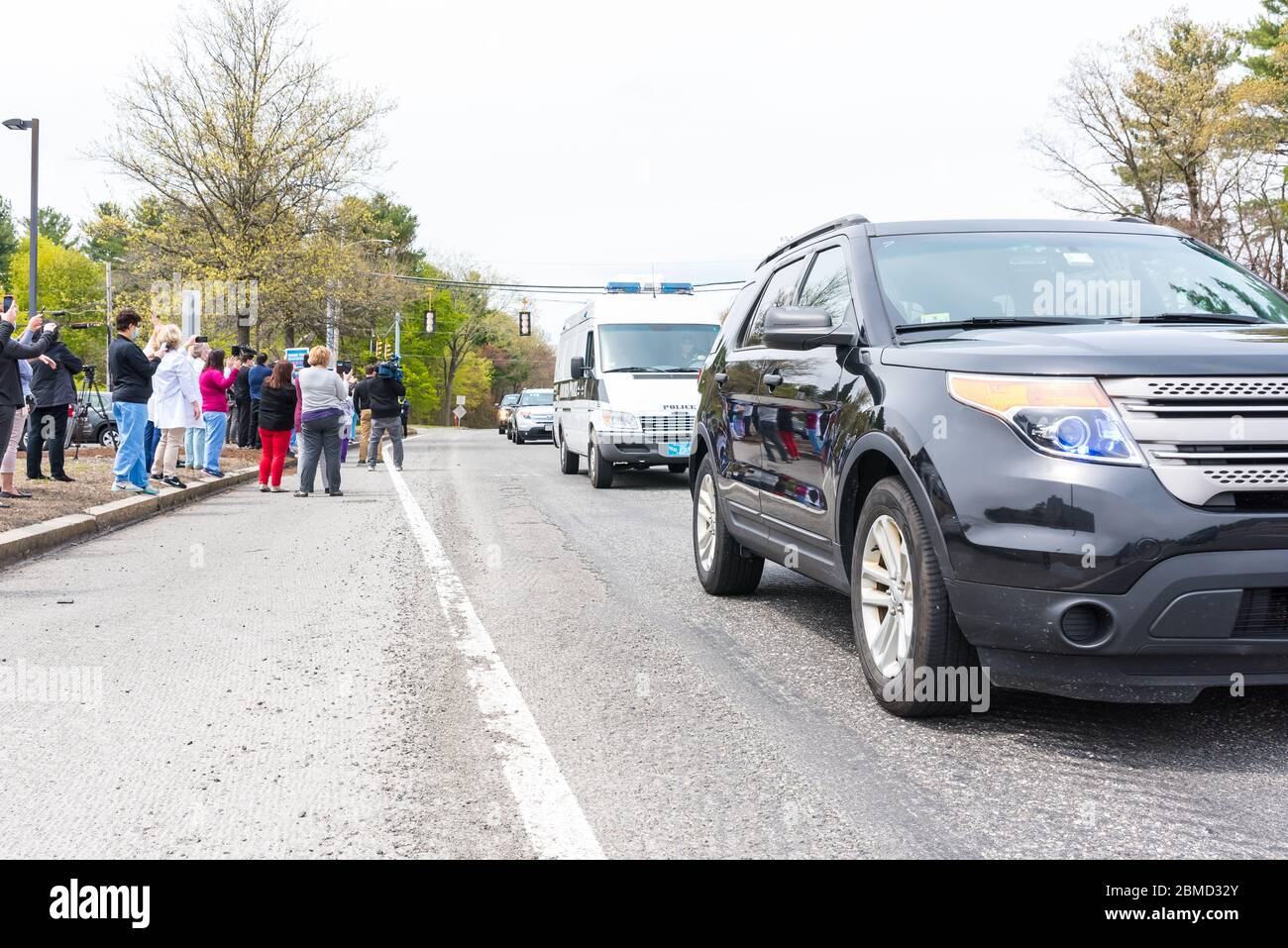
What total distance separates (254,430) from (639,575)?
766 inches

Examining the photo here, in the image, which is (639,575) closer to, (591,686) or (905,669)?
(591,686)

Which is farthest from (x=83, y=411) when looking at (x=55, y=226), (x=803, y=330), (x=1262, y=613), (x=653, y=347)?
(x=55, y=226)

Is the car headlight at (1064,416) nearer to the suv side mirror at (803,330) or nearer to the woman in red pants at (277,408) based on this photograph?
the suv side mirror at (803,330)

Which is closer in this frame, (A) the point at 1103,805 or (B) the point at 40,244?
(A) the point at 1103,805

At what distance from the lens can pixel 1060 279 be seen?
520cm

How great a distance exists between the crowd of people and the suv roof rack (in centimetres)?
739

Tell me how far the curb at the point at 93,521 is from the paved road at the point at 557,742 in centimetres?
189

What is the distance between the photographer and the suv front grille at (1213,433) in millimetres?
3688

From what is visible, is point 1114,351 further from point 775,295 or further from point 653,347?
point 653,347

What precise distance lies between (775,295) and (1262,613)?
3519 mm

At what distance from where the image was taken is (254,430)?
25.9 m

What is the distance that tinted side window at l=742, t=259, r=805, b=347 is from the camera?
644 cm

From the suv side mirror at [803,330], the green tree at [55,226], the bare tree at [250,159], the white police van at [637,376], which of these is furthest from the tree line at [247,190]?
the green tree at [55,226]
